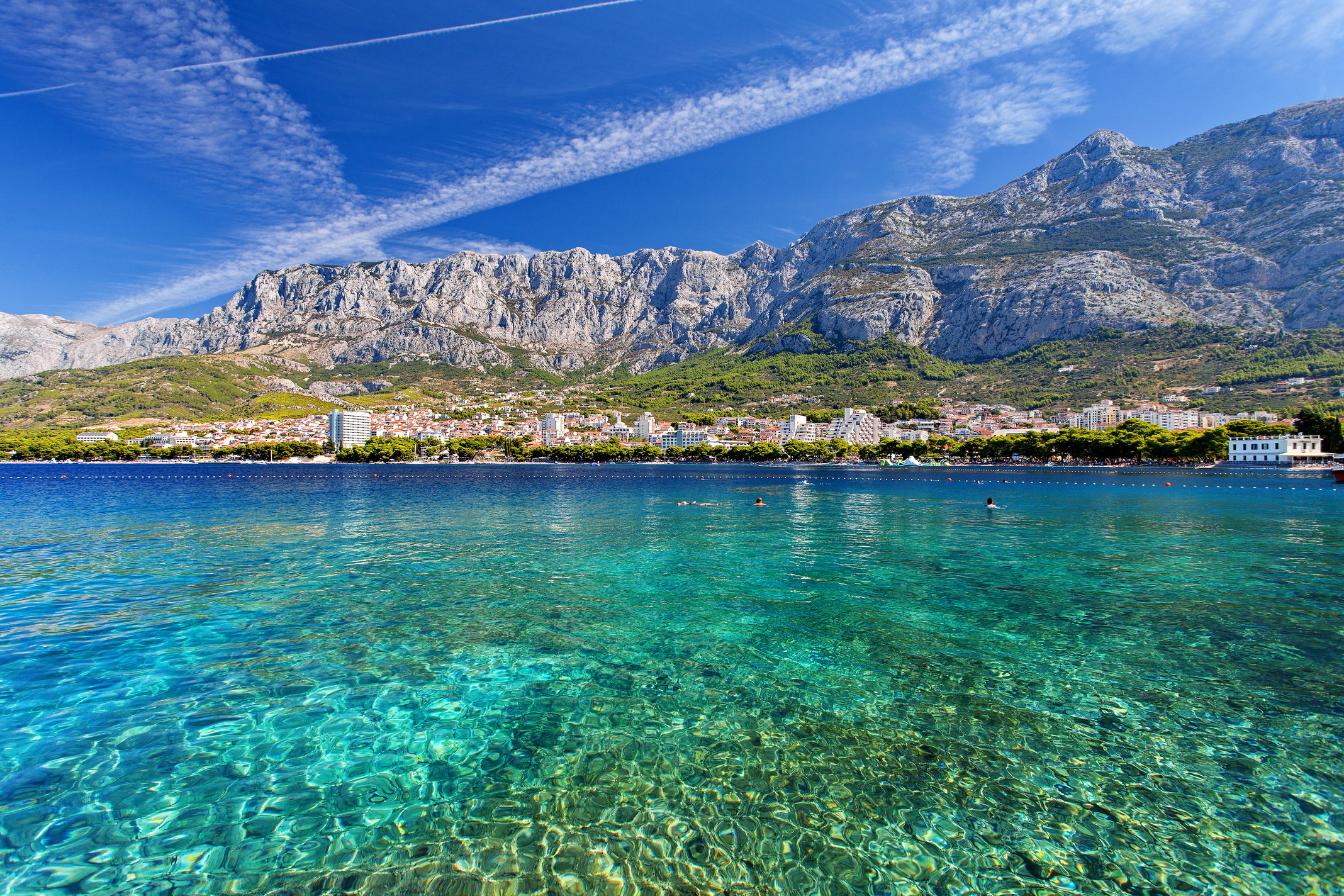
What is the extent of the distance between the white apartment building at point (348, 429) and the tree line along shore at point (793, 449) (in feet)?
17.4

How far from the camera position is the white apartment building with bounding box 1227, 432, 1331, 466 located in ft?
305

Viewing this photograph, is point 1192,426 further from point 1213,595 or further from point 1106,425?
point 1213,595

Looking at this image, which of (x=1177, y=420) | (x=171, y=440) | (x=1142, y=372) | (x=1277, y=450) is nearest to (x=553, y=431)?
(x=171, y=440)

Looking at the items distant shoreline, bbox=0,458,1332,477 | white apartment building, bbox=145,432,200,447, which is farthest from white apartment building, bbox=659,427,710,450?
white apartment building, bbox=145,432,200,447

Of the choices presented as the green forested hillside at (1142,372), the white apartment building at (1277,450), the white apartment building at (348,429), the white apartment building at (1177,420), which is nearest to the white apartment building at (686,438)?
the green forested hillside at (1142,372)

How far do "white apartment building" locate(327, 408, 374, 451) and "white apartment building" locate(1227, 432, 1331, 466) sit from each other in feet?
689

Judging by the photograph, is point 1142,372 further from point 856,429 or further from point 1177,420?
point 856,429

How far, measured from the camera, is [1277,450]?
94000 millimetres

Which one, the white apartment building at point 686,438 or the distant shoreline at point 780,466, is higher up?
the white apartment building at point 686,438

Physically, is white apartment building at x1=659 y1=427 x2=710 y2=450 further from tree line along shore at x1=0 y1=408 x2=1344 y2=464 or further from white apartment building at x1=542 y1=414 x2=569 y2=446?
white apartment building at x1=542 y1=414 x2=569 y2=446

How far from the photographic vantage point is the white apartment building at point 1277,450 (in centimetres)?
9300

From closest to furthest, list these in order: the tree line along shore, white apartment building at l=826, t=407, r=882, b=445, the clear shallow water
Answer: the clear shallow water, the tree line along shore, white apartment building at l=826, t=407, r=882, b=445

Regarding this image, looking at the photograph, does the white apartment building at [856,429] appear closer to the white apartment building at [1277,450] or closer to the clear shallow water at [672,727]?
the white apartment building at [1277,450]

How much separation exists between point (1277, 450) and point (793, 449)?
91.5m
